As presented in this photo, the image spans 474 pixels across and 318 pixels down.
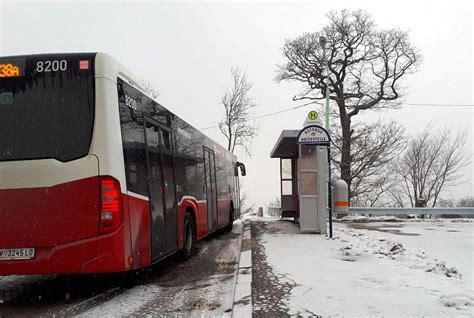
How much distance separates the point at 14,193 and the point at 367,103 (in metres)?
25.3

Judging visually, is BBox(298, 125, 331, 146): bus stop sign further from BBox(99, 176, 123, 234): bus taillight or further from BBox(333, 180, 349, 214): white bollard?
BBox(99, 176, 123, 234): bus taillight

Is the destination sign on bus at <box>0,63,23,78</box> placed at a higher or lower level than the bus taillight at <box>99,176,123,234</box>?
higher

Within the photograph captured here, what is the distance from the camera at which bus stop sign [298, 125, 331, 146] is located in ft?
35.8

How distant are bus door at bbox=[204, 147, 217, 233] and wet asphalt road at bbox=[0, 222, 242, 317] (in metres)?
2.60

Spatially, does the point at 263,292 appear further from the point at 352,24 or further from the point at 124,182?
the point at 352,24

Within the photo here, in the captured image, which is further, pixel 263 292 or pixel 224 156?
pixel 224 156

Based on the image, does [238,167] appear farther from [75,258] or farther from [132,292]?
[75,258]

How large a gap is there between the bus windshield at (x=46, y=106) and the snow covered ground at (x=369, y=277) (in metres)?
3.37

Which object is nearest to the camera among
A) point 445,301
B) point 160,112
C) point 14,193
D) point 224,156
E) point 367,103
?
point 445,301

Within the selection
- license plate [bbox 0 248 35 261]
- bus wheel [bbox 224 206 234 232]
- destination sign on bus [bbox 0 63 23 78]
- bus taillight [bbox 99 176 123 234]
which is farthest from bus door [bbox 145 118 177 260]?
bus wheel [bbox 224 206 234 232]

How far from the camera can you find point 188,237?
866 cm

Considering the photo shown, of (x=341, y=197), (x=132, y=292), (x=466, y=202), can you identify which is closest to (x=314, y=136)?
(x=341, y=197)

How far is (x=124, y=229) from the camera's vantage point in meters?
5.33

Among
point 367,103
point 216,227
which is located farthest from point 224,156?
point 367,103
